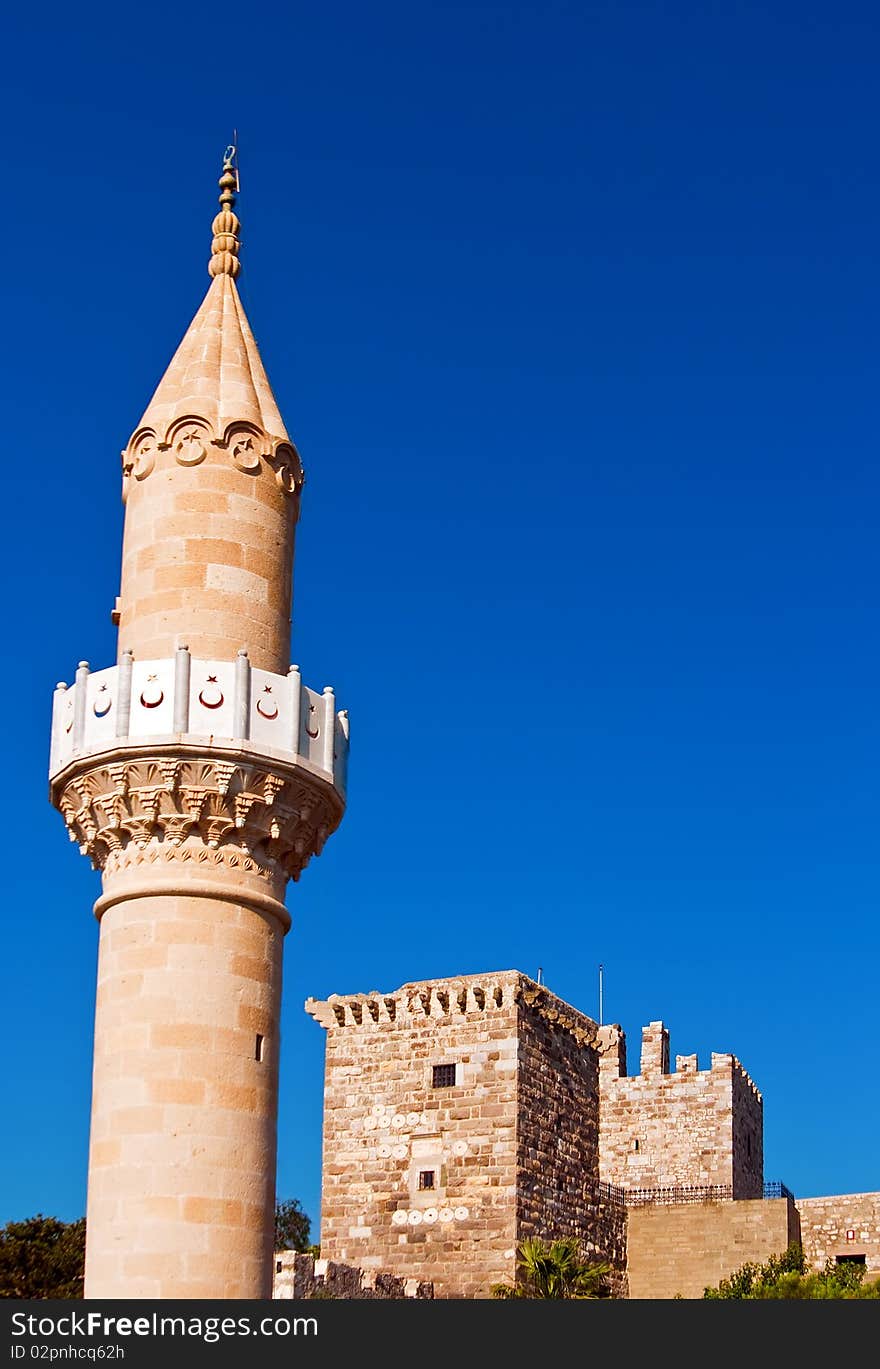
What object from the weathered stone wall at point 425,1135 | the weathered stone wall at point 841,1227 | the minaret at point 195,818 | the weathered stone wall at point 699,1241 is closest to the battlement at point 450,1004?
the weathered stone wall at point 425,1135

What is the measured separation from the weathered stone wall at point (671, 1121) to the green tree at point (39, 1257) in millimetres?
11032

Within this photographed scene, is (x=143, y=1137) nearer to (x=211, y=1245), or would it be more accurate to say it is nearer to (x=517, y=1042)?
(x=211, y=1245)

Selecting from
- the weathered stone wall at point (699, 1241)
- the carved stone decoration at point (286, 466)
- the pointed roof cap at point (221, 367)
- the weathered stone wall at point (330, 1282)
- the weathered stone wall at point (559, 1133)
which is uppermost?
the pointed roof cap at point (221, 367)

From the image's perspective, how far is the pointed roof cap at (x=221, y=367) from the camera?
13.7 m

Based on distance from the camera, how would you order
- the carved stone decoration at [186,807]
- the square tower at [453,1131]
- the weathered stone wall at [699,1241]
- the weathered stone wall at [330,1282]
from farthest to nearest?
the weathered stone wall at [699,1241] < the square tower at [453,1131] < the weathered stone wall at [330,1282] < the carved stone decoration at [186,807]

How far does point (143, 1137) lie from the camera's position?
12.0m

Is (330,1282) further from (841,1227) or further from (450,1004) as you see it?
(841,1227)

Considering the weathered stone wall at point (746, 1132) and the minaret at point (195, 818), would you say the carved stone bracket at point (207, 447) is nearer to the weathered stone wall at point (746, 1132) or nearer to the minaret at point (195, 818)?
→ the minaret at point (195, 818)

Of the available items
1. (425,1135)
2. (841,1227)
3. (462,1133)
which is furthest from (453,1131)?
(841,1227)

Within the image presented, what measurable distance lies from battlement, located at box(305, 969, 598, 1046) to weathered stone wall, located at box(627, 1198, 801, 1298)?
3.85 metres

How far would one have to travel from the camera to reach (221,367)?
14.1 m

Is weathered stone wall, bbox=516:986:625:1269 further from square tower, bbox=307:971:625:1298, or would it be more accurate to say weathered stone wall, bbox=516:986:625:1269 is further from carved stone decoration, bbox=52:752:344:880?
carved stone decoration, bbox=52:752:344:880

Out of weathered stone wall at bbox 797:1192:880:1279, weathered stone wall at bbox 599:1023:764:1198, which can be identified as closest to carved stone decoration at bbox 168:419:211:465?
weathered stone wall at bbox 797:1192:880:1279

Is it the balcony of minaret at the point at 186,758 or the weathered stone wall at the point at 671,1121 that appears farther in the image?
the weathered stone wall at the point at 671,1121
